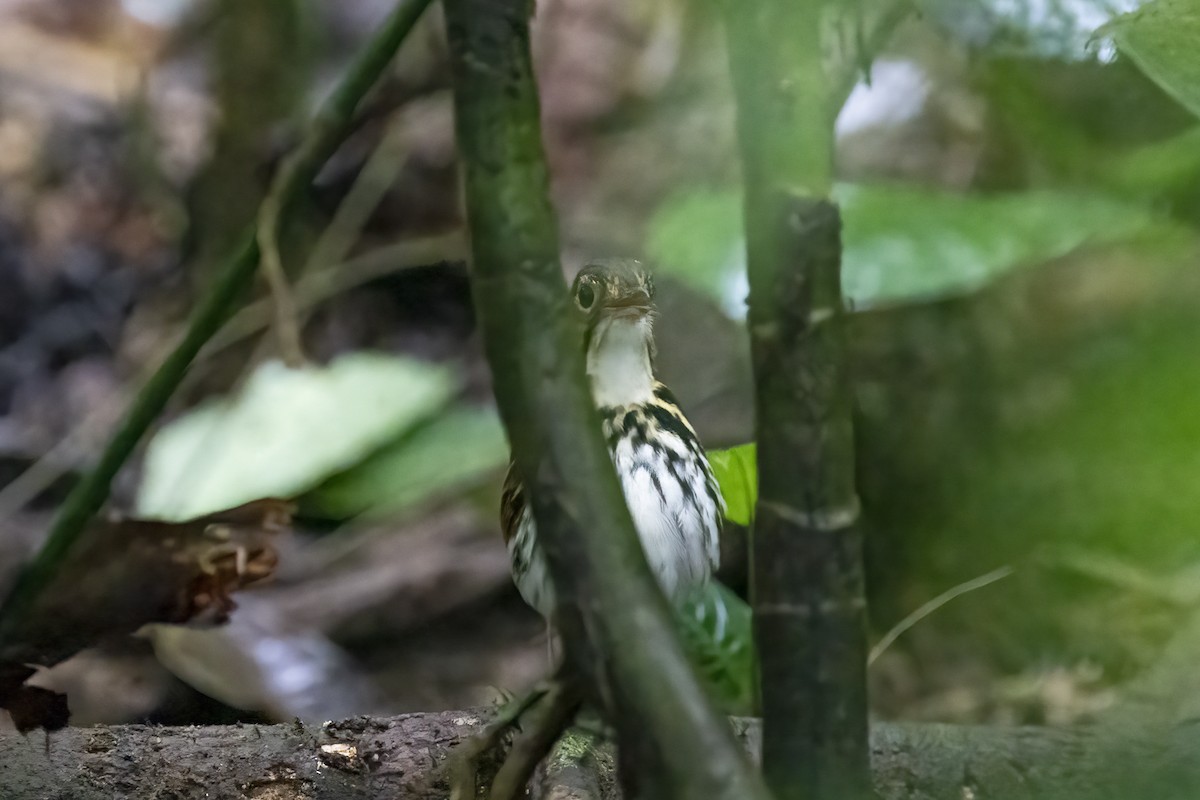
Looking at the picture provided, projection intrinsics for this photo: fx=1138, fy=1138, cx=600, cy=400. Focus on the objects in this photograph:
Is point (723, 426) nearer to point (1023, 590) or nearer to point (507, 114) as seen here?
point (1023, 590)

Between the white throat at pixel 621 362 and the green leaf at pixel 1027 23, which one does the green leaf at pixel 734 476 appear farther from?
the green leaf at pixel 1027 23

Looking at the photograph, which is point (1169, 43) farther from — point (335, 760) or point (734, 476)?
point (335, 760)

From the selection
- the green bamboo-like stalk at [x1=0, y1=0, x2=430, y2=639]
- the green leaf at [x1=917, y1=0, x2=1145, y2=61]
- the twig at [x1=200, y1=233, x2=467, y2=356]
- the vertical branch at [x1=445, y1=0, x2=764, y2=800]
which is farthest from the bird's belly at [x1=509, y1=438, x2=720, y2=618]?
the twig at [x1=200, y1=233, x2=467, y2=356]

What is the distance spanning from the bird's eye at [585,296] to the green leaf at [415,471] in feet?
1.40

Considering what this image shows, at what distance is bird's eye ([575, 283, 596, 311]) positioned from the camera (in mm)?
969

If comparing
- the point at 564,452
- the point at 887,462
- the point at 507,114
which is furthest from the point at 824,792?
the point at 887,462

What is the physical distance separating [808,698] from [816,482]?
0.09 m

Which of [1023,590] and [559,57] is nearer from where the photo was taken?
[1023,590]

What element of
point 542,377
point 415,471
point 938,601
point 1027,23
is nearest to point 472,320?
point 415,471

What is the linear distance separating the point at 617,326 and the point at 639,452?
Answer: 0.37 ft

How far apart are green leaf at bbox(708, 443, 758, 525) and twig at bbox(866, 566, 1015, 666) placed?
1.20 ft

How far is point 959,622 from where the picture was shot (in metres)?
1.48

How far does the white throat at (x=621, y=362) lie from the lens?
1.01 metres

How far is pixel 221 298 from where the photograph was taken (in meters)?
0.86
